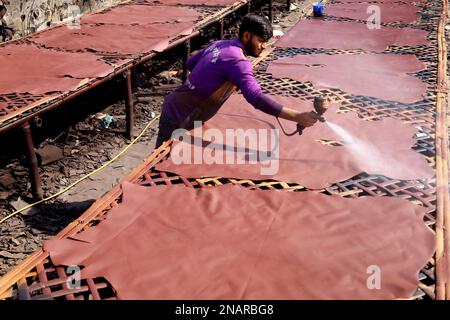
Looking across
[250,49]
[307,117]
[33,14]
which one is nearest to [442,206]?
[307,117]

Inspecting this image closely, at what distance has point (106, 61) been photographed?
17.7 feet

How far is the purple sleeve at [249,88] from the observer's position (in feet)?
10.2

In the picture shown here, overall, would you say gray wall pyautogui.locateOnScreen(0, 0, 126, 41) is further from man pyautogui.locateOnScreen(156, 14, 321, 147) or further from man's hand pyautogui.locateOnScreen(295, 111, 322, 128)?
man's hand pyautogui.locateOnScreen(295, 111, 322, 128)

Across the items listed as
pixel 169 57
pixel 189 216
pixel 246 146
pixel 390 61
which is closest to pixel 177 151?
pixel 246 146

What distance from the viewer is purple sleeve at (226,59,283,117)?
10.2ft

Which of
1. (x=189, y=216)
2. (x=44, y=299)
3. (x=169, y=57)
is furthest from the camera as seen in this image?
(x=169, y=57)

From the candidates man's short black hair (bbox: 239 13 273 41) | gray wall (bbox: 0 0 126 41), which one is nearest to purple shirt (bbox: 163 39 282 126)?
man's short black hair (bbox: 239 13 273 41)

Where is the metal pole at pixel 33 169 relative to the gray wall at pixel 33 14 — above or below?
below

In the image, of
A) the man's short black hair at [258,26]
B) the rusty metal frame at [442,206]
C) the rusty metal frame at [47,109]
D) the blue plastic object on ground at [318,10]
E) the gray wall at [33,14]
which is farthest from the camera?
the blue plastic object on ground at [318,10]

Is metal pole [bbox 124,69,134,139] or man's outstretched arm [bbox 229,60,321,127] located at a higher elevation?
man's outstretched arm [bbox 229,60,321,127]

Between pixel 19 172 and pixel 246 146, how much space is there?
308cm

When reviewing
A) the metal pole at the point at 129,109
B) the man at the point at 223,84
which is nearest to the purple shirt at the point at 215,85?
the man at the point at 223,84

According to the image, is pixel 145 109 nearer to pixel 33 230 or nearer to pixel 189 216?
pixel 33 230

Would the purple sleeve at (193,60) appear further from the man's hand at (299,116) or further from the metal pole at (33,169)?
the metal pole at (33,169)
